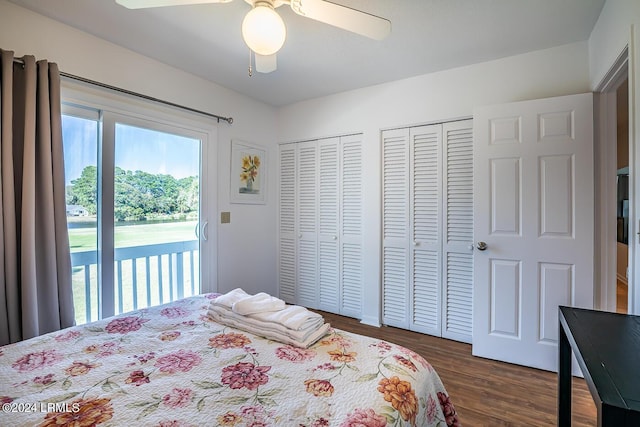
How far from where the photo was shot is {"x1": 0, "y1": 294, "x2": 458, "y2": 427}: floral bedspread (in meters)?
0.83

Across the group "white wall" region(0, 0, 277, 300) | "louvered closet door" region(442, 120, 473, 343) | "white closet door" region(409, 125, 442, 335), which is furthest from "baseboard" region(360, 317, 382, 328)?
"white wall" region(0, 0, 277, 300)

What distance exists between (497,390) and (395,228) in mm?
1474

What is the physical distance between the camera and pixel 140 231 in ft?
7.86

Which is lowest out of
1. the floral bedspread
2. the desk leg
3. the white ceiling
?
the desk leg

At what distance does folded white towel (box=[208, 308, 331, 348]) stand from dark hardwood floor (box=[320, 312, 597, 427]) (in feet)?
3.48

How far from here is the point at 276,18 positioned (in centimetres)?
132

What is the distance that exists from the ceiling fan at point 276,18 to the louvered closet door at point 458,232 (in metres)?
1.51

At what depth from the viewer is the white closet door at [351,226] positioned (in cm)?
315

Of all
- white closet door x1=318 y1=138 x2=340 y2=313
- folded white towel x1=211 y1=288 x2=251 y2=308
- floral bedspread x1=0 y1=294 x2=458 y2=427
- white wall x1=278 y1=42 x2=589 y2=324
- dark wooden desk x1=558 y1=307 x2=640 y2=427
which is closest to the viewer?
dark wooden desk x1=558 y1=307 x2=640 y2=427

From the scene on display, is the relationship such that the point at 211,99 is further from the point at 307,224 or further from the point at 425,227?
the point at 425,227

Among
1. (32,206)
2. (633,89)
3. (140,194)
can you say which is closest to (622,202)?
(633,89)

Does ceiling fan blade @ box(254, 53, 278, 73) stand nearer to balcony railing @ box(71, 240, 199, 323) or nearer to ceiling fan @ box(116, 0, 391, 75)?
ceiling fan @ box(116, 0, 391, 75)

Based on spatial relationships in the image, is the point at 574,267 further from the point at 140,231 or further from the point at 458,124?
the point at 140,231

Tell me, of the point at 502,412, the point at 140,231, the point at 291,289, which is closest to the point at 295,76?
the point at 140,231
